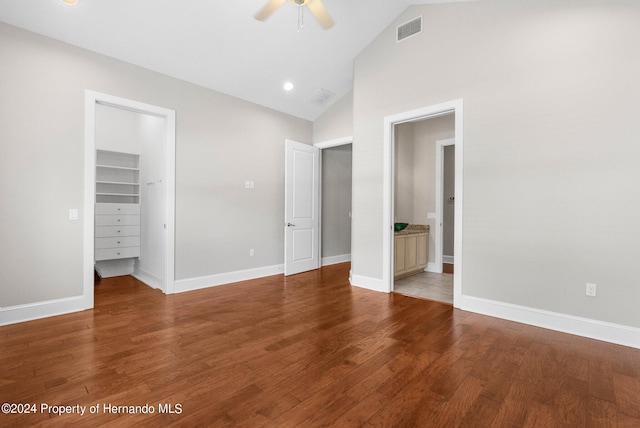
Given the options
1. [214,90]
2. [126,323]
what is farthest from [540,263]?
[214,90]

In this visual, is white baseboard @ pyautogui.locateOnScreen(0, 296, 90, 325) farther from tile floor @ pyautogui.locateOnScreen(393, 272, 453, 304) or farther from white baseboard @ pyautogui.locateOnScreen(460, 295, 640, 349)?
white baseboard @ pyautogui.locateOnScreen(460, 295, 640, 349)

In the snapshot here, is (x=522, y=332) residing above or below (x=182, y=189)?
below

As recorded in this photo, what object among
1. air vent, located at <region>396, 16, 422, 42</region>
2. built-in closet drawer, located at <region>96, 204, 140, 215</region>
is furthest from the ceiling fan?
built-in closet drawer, located at <region>96, 204, 140, 215</region>

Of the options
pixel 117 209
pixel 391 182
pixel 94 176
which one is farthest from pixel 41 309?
pixel 391 182

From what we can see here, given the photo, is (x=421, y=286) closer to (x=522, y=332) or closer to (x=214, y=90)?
(x=522, y=332)

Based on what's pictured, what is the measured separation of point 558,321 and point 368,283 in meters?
2.20

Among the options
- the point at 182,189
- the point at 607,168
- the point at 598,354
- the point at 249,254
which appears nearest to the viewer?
the point at 598,354

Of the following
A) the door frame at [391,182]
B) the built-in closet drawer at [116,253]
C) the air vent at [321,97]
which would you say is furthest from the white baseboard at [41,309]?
the air vent at [321,97]

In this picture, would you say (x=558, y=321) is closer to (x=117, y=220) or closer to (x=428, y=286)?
(x=428, y=286)

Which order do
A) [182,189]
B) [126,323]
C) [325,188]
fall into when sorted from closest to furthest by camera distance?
[126,323] → [182,189] → [325,188]

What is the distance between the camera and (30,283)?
314cm

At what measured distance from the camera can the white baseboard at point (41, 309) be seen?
3.02 metres

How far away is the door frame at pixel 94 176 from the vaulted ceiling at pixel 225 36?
54cm

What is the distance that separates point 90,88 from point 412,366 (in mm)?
4436
